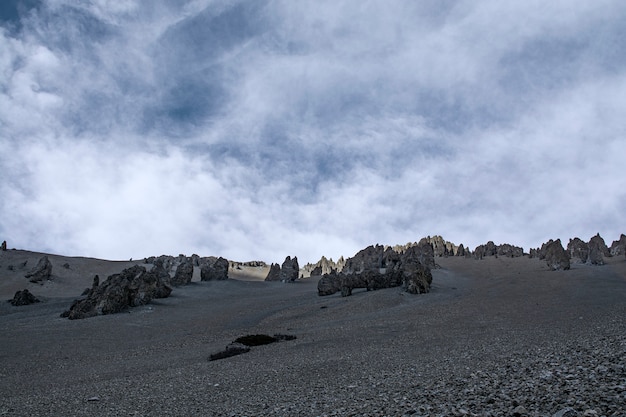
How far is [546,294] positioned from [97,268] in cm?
6560

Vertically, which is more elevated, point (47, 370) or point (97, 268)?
point (97, 268)

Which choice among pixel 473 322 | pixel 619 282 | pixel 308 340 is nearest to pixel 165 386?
pixel 308 340

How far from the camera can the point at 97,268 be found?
242 ft

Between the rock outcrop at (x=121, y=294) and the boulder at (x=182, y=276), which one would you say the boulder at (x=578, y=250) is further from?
the rock outcrop at (x=121, y=294)

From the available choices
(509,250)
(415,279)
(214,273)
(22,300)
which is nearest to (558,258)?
(415,279)

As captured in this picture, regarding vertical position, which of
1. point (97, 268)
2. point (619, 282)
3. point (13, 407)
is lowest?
point (13, 407)

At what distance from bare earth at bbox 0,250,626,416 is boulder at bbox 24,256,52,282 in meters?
27.5

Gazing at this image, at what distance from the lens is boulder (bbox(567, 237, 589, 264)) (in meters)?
54.6

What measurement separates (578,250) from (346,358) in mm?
52493

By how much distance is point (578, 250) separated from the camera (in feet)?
185

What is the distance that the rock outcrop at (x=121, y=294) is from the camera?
32.0 m

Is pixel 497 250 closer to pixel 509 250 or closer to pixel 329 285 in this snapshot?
pixel 509 250

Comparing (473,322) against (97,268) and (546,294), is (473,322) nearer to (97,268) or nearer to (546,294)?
(546,294)

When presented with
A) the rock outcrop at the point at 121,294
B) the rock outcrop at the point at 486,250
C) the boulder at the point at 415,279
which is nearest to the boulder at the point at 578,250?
the rock outcrop at the point at 486,250
